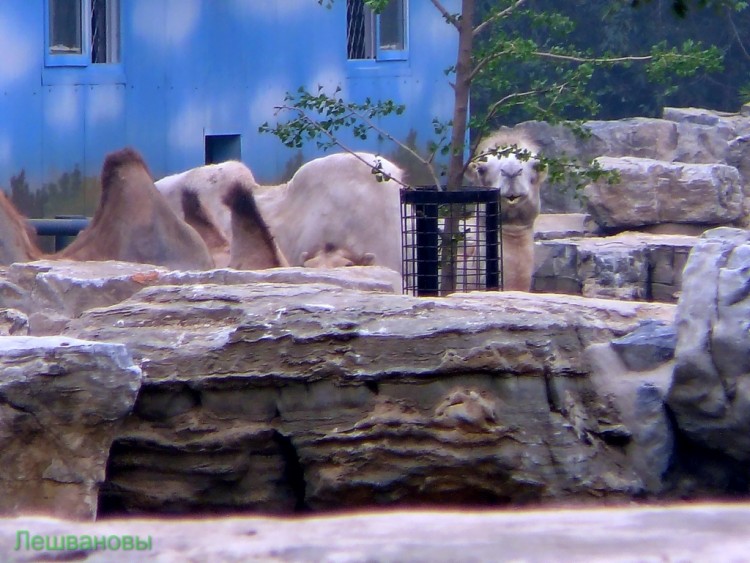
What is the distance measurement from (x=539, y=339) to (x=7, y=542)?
7.66 ft

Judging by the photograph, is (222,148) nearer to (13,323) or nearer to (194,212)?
(194,212)

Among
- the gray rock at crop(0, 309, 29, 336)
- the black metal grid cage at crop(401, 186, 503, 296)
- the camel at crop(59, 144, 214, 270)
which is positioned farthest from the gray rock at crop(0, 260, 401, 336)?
the camel at crop(59, 144, 214, 270)

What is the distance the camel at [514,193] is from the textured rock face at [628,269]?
693 millimetres

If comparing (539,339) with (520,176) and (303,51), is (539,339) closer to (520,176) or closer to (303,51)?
(520,176)

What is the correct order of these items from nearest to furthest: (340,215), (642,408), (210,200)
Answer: (642,408), (340,215), (210,200)

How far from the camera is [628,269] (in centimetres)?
710

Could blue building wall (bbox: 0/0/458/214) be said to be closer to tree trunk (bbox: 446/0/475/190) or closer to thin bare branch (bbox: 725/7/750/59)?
tree trunk (bbox: 446/0/475/190)

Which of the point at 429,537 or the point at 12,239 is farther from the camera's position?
the point at 12,239

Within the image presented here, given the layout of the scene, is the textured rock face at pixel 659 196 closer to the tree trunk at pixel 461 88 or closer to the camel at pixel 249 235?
the tree trunk at pixel 461 88

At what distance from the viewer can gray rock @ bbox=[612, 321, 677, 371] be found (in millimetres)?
3689

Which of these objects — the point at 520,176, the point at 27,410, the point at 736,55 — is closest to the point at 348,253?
the point at 520,176

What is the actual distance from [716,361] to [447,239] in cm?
213

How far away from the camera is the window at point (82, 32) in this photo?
8.82m

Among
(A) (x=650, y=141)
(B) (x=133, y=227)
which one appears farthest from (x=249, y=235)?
(A) (x=650, y=141)
